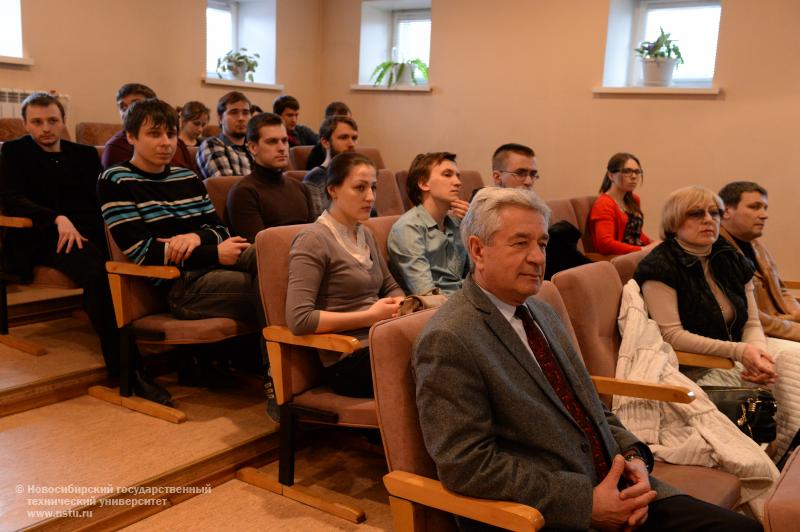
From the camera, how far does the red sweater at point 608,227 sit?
13.4 ft

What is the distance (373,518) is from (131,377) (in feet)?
3.90

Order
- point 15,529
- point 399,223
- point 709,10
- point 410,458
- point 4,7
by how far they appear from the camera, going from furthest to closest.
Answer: point 709,10, point 4,7, point 399,223, point 15,529, point 410,458

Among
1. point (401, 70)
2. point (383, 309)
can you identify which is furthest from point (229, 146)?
point (401, 70)

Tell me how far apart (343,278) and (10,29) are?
13.4ft

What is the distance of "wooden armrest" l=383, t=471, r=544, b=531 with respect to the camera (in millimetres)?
1365

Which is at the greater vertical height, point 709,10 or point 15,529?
point 709,10

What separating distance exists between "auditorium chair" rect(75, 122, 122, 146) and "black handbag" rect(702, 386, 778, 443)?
14.5 ft

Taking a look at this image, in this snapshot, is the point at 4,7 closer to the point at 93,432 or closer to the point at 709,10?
the point at 93,432

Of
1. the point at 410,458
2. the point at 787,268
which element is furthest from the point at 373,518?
the point at 787,268

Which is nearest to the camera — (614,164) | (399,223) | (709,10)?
(399,223)

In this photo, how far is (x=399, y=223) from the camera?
277 centimetres

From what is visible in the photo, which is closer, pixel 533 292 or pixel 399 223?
pixel 533 292

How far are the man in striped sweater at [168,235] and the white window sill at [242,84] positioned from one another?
364 cm

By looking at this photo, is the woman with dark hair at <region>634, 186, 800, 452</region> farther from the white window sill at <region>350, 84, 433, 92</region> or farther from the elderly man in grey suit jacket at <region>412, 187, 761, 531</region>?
the white window sill at <region>350, 84, 433, 92</region>
